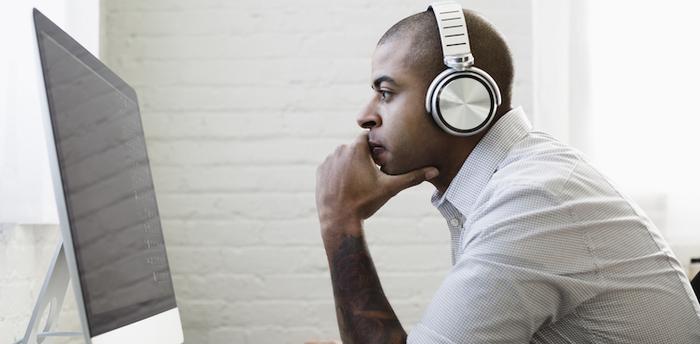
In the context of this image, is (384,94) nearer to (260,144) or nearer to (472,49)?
(472,49)

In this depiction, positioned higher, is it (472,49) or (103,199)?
(472,49)

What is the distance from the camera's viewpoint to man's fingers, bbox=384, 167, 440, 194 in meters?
1.45

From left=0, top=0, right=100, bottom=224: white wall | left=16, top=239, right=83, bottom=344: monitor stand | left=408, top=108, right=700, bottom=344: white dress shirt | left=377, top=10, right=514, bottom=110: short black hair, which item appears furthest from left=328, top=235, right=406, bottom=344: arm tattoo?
left=0, top=0, right=100, bottom=224: white wall

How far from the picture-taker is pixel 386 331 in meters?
1.31

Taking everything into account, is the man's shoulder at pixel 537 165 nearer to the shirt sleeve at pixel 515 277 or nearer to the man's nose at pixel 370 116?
the shirt sleeve at pixel 515 277

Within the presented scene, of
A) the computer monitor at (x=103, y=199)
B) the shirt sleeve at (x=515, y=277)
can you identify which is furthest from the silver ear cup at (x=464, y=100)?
the computer monitor at (x=103, y=199)

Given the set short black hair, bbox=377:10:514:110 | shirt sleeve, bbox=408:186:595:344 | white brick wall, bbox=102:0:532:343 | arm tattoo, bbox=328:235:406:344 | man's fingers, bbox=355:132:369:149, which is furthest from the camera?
white brick wall, bbox=102:0:532:343

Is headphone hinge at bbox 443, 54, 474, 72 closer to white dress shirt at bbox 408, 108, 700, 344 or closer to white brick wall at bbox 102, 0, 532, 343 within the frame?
white dress shirt at bbox 408, 108, 700, 344

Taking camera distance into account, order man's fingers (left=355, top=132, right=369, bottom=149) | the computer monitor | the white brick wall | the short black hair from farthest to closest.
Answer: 1. the white brick wall
2. man's fingers (left=355, top=132, right=369, bottom=149)
3. the short black hair
4. the computer monitor

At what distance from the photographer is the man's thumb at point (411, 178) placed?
145 cm

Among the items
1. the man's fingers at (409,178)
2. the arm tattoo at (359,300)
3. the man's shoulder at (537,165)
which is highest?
the man's shoulder at (537,165)

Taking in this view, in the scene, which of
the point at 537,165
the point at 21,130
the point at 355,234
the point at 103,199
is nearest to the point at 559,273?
the point at 537,165

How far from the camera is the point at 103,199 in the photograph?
111cm

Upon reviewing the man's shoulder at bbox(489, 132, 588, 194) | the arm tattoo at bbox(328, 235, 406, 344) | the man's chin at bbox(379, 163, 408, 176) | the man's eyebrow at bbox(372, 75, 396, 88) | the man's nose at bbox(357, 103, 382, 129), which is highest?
the man's eyebrow at bbox(372, 75, 396, 88)
